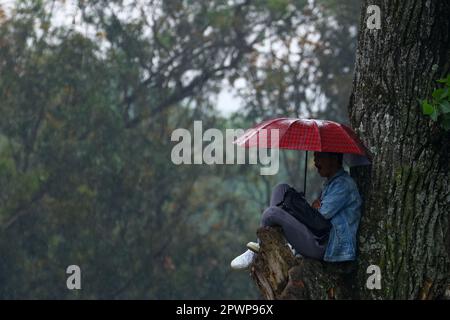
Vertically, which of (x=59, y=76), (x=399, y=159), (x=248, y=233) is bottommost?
(x=248, y=233)

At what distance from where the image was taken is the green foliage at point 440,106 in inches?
212

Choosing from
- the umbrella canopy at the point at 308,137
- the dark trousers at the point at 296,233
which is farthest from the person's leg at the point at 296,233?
the umbrella canopy at the point at 308,137

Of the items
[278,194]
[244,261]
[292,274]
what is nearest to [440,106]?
[278,194]

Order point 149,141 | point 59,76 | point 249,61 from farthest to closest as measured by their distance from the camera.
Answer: point 249,61, point 149,141, point 59,76

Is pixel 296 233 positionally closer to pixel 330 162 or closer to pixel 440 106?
pixel 330 162

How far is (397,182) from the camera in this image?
18.0 ft

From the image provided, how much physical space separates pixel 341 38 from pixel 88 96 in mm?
6720

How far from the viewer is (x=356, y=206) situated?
5559mm

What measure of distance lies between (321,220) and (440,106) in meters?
1.00

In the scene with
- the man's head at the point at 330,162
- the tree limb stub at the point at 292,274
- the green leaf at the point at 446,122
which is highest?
the green leaf at the point at 446,122

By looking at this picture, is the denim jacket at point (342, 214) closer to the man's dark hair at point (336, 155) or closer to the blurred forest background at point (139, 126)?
Answer: the man's dark hair at point (336, 155)

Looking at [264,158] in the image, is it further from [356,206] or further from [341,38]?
[356,206]
